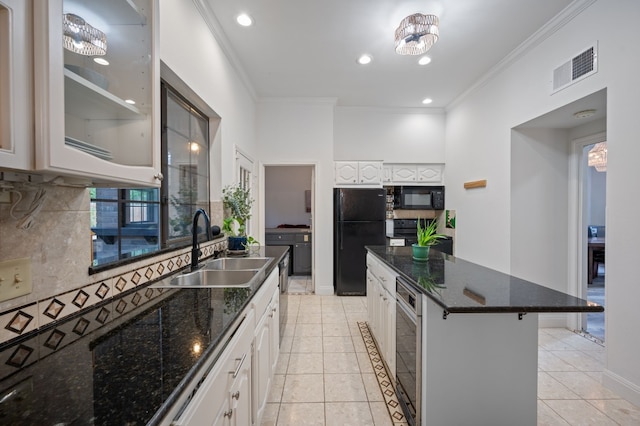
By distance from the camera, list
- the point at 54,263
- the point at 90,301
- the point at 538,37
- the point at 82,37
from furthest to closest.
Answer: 1. the point at 538,37
2. the point at 90,301
3. the point at 54,263
4. the point at 82,37

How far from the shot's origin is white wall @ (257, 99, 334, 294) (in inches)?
164

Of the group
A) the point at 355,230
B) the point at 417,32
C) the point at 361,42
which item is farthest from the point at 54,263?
the point at 355,230

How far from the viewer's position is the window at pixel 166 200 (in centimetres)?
140

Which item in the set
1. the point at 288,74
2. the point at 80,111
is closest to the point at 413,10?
the point at 288,74

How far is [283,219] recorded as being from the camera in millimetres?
6098

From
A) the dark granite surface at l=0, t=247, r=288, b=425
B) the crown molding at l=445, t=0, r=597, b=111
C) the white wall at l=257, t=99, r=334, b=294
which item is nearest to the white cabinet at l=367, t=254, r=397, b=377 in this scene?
the dark granite surface at l=0, t=247, r=288, b=425

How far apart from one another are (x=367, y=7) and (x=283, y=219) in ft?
14.6

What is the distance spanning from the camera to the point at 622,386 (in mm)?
1916

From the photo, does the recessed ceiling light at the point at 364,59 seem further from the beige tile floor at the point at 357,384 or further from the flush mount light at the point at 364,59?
the beige tile floor at the point at 357,384

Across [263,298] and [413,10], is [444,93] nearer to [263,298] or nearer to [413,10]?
[413,10]

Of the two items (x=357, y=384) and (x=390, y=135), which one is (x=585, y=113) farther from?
(x=357, y=384)

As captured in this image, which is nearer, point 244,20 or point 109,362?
point 109,362

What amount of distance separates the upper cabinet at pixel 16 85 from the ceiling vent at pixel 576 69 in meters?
3.29

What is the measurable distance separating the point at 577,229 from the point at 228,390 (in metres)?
3.78
